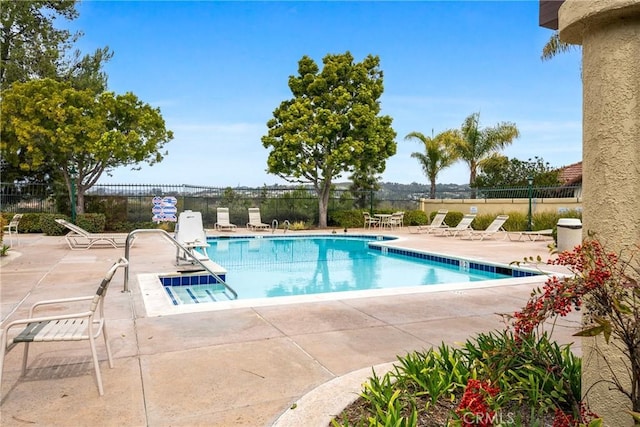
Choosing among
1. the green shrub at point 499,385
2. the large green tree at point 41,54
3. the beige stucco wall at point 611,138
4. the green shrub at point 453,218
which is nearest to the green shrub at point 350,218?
the green shrub at point 453,218

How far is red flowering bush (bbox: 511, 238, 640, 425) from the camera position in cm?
188

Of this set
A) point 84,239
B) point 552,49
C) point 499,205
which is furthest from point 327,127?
point 84,239

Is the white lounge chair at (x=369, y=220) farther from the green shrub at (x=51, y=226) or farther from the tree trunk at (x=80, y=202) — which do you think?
the green shrub at (x=51, y=226)

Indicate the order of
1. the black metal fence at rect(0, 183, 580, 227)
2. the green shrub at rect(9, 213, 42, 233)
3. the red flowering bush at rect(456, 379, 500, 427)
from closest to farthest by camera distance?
1. the red flowering bush at rect(456, 379, 500, 427)
2. the green shrub at rect(9, 213, 42, 233)
3. the black metal fence at rect(0, 183, 580, 227)

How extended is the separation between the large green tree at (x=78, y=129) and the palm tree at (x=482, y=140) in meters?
15.9

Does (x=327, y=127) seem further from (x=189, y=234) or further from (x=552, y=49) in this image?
(x=189, y=234)

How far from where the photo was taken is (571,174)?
26.5 meters

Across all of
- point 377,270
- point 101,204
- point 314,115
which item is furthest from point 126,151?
point 377,270

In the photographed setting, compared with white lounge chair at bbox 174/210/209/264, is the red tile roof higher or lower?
higher

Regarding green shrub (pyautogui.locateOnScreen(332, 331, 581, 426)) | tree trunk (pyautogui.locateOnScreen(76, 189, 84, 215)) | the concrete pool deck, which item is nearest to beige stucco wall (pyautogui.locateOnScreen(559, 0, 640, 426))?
green shrub (pyautogui.locateOnScreen(332, 331, 581, 426))

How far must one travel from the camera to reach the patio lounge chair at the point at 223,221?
61.6 feet

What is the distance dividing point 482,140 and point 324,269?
17732 millimetres

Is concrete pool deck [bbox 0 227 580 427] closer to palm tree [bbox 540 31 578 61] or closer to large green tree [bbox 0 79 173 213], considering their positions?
large green tree [bbox 0 79 173 213]

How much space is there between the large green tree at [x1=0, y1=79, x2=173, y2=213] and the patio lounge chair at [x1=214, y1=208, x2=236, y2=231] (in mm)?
3451
